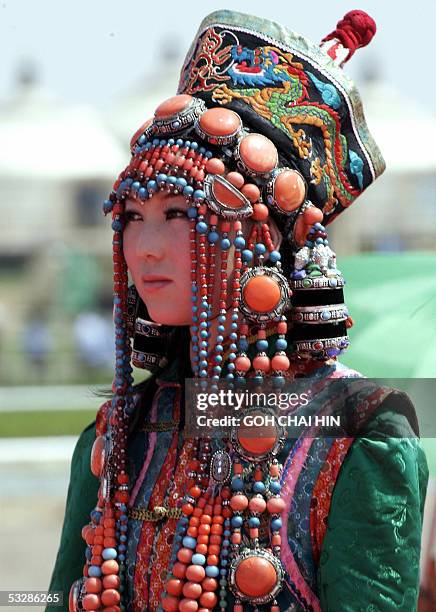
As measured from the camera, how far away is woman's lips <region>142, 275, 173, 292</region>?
216cm

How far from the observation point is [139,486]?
229 cm

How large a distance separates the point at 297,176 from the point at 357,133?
203 mm

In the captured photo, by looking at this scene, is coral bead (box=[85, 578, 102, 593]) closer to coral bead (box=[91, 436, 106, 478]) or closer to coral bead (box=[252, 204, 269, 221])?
coral bead (box=[91, 436, 106, 478])

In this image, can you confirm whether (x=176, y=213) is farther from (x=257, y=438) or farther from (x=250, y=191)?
(x=257, y=438)

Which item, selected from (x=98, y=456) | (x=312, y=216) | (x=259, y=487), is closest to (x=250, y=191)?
(x=312, y=216)

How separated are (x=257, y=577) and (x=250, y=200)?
0.73 meters

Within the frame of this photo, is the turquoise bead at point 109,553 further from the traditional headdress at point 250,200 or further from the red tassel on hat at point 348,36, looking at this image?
the red tassel on hat at point 348,36

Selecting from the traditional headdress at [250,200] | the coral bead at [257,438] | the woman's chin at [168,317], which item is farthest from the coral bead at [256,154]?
the coral bead at [257,438]

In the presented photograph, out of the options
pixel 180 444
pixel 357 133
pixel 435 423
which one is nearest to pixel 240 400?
pixel 180 444

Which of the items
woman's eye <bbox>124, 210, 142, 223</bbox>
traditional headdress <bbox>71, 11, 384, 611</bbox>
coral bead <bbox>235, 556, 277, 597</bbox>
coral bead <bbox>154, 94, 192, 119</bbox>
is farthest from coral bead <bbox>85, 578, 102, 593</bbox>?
coral bead <bbox>154, 94, 192, 119</bbox>

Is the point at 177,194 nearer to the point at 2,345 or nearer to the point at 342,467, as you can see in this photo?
the point at 342,467

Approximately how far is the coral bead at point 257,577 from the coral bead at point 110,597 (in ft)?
0.95

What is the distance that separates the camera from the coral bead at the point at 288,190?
7.01 feet

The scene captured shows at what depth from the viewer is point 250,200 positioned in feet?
7.00
